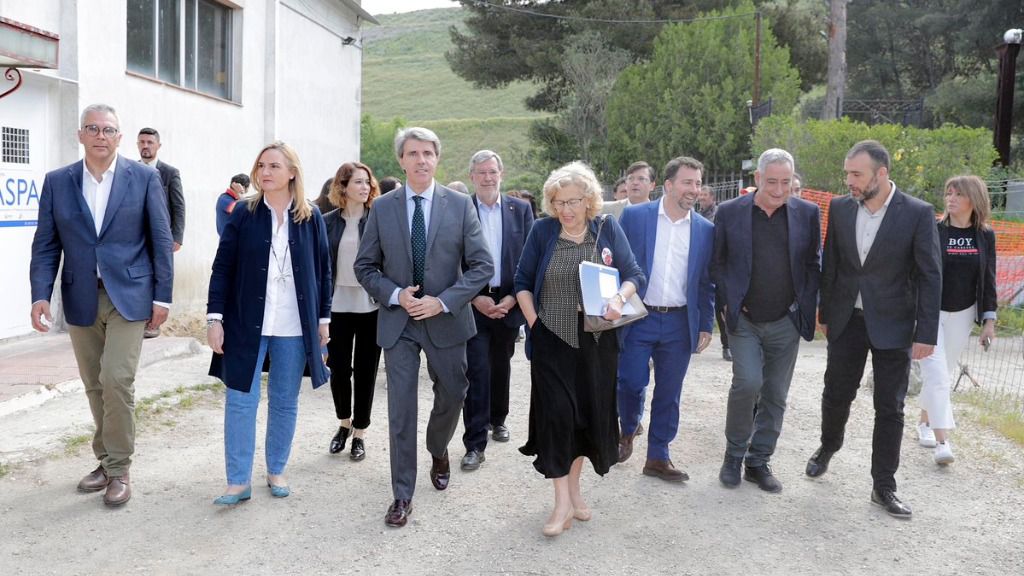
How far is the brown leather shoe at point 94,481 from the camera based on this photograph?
5.02 meters

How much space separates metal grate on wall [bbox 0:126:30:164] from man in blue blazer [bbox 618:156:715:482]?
20.5 feet

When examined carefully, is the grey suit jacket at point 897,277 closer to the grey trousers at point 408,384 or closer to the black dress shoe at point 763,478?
the black dress shoe at point 763,478

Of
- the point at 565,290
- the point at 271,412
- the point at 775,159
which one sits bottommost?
the point at 271,412

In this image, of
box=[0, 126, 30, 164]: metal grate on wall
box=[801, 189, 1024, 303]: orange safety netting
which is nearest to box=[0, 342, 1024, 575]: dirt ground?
box=[0, 126, 30, 164]: metal grate on wall

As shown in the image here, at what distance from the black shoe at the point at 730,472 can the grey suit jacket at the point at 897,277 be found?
1.00 m

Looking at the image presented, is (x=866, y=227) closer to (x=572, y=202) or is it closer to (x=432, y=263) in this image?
(x=572, y=202)

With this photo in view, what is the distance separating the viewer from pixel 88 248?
4.86 metres

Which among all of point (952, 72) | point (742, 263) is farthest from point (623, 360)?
point (952, 72)

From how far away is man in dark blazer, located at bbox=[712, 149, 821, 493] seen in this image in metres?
5.42

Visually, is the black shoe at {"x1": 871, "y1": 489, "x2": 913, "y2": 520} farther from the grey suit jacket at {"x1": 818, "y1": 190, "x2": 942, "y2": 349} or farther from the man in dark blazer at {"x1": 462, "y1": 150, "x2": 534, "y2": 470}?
the man in dark blazer at {"x1": 462, "y1": 150, "x2": 534, "y2": 470}

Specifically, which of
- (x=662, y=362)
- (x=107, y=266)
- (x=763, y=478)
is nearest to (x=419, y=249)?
(x=107, y=266)

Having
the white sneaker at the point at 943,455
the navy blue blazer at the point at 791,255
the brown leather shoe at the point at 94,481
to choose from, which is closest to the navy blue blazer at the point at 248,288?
the brown leather shoe at the point at 94,481

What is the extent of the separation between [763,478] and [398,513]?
222 cm

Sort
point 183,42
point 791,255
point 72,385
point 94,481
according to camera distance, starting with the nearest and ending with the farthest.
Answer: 1. point 94,481
2. point 791,255
3. point 72,385
4. point 183,42
